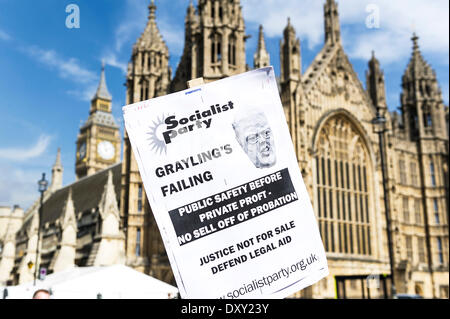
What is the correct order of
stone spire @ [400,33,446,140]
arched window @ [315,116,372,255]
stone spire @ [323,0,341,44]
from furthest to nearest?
stone spire @ [400,33,446,140]
stone spire @ [323,0,341,44]
arched window @ [315,116,372,255]

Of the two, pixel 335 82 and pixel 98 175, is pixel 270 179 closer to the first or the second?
pixel 335 82

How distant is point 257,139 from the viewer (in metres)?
3.62

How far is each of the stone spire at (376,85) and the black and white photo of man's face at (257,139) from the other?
109 ft

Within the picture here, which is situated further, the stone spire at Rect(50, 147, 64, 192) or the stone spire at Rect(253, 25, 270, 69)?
the stone spire at Rect(50, 147, 64, 192)

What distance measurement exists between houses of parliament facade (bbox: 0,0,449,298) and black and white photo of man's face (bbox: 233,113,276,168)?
75.5ft

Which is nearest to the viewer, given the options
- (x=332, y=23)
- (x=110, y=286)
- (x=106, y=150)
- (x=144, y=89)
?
(x=110, y=286)

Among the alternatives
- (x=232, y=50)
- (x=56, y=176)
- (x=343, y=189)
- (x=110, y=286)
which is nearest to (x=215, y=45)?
(x=232, y=50)

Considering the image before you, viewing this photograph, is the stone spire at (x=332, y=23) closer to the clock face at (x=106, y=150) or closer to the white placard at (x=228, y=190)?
the white placard at (x=228, y=190)

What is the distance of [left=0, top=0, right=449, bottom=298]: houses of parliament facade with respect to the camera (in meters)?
29.0

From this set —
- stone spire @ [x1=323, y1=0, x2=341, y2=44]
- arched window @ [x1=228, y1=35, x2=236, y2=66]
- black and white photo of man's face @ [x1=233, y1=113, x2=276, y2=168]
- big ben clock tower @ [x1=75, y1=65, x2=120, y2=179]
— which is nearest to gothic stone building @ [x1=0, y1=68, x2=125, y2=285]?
big ben clock tower @ [x1=75, y1=65, x2=120, y2=179]

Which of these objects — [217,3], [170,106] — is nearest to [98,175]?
[217,3]

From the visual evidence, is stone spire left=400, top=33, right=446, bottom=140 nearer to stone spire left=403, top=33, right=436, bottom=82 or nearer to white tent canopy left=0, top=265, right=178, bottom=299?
stone spire left=403, top=33, right=436, bottom=82

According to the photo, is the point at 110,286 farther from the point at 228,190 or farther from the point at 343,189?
the point at 343,189

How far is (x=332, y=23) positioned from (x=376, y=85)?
5758 millimetres
